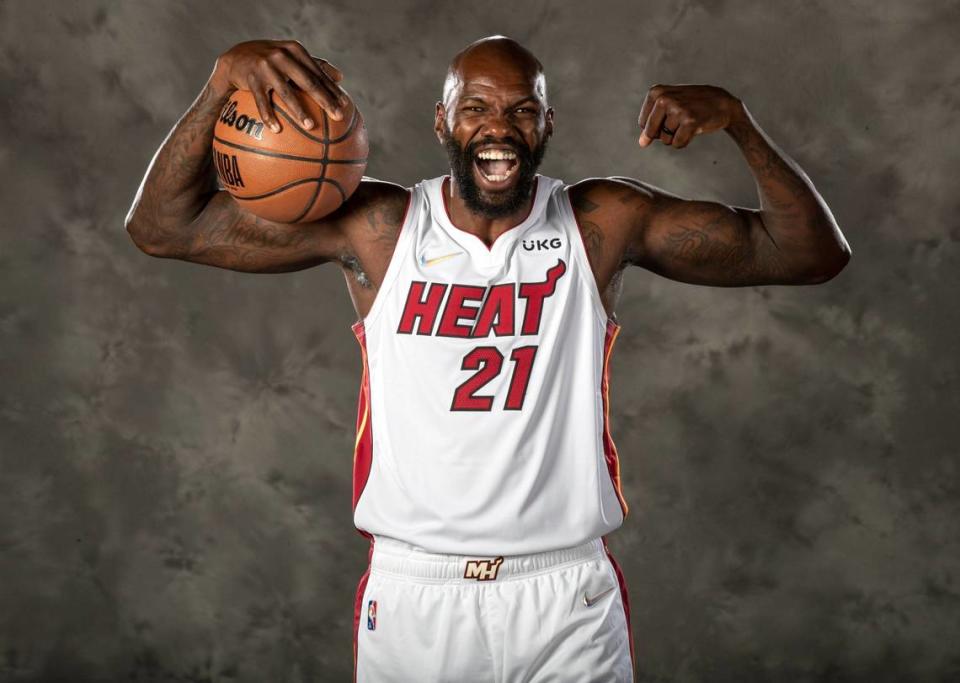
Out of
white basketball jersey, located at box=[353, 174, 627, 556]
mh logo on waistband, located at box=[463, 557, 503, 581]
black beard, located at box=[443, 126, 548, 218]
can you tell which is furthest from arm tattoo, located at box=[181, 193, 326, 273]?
mh logo on waistband, located at box=[463, 557, 503, 581]

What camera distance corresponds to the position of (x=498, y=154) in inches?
110

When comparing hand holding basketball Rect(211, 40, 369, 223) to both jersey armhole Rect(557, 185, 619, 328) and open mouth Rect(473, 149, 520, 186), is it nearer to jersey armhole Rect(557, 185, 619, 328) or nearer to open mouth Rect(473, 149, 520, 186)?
open mouth Rect(473, 149, 520, 186)

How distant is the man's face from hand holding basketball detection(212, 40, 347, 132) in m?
0.38

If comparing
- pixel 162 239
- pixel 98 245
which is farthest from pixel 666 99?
pixel 98 245

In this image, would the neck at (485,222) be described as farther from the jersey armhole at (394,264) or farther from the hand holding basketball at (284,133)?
the hand holding basketball at (284,133)

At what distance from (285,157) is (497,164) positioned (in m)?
0.52

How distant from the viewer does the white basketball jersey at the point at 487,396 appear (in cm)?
269

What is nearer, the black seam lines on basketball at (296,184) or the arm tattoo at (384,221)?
the black seam lines on basketball at (296,184)

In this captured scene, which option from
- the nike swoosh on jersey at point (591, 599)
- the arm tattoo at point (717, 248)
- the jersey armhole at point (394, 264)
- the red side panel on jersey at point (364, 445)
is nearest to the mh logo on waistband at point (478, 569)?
the nike swoosh on jersey at point (591, 599)

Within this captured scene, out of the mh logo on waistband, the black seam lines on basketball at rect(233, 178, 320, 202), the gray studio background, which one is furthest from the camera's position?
the gray studio background

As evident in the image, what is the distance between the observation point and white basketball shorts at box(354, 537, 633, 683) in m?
2.68

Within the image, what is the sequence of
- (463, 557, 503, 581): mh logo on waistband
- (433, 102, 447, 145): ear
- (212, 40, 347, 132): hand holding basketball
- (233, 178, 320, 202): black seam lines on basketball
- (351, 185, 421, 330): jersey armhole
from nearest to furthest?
(212, 40, 347, 132): hand holding basketball, (233, 178, 320, 202): black seam lines on basketball, (463, 557, 503, 581): mh logo on waistband, (351, 185, 421, 330): jersey armhole, (433, 102, 447, 145): ear

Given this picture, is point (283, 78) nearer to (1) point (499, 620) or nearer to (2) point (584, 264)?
(2) point (584, 264)

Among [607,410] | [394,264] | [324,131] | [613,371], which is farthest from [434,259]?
[613,371]
